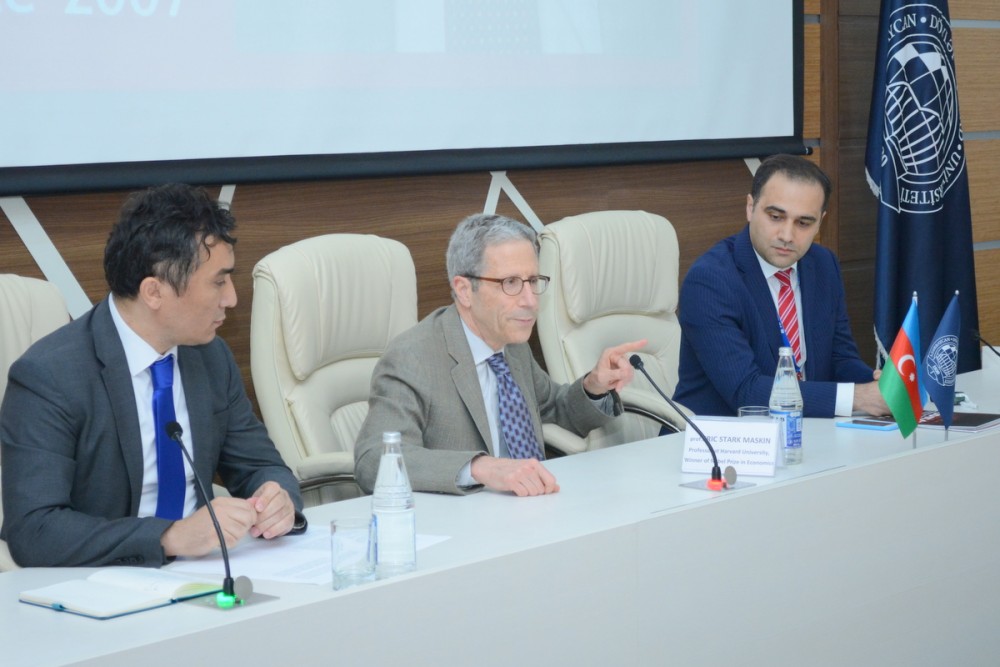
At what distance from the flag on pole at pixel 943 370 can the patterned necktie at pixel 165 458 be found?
159 cm

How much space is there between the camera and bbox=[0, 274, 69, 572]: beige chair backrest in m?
2.57

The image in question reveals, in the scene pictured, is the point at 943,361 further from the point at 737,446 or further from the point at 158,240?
the point at 158,240

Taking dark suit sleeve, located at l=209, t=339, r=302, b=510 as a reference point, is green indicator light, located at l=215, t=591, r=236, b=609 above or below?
below

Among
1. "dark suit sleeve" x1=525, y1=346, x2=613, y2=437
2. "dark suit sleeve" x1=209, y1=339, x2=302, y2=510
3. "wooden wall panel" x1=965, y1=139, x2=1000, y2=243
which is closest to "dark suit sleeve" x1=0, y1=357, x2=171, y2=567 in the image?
"dark suit sleeve" x1=209, y1=339, x2=302, y2=510

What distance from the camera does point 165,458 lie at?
6.79ft

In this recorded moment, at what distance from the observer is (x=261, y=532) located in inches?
74.6

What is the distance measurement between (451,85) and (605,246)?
0.71 metres

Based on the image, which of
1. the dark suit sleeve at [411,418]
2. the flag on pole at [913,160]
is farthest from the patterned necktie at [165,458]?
the flag on pole at [913,160]

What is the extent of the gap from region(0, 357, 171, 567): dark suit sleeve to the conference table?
0.05 m

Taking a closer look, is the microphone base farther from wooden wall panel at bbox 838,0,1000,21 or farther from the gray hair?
wooden wall panel at bbox 838,0,1000,21

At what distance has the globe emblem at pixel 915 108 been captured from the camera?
4.52m

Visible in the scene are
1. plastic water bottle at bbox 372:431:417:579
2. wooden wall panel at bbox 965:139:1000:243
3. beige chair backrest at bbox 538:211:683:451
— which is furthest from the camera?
wooden wall panel at bbox 965:139:1000:243

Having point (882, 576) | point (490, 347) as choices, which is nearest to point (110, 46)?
point (490, 347)

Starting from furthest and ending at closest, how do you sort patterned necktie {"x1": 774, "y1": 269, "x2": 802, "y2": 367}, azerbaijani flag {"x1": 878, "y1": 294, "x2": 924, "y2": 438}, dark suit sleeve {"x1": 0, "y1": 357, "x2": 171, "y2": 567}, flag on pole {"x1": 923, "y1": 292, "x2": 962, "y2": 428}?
patterned necktie {"x1": 774, "y1": 269, "x2": 802, "y2": 367}
flag on pole {"x1": 923, "y1": 292, "x2": 962, "y2": 428}
azerbaijani flag {"x1": 878, "y1": 294, "x2": 924, "y2": 438}
dark suit sleeve {"x1": 0, "y1": 357, "x2": 171, "y2": 567}
